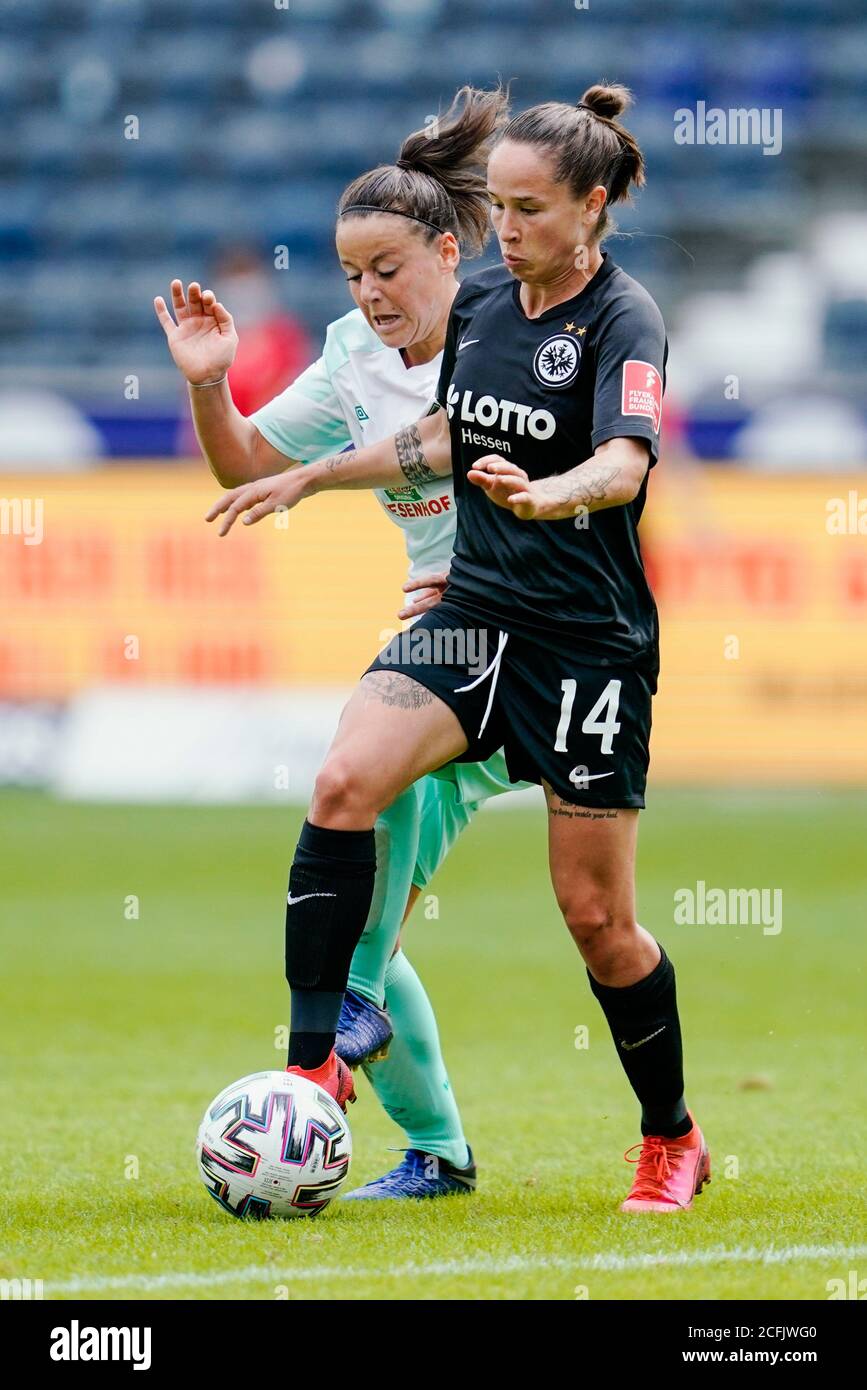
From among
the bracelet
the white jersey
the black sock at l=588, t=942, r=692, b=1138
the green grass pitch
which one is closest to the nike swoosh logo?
the black sock at l=588, t=942, r=692, b=1138

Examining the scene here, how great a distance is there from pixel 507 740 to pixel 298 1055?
2.67ft

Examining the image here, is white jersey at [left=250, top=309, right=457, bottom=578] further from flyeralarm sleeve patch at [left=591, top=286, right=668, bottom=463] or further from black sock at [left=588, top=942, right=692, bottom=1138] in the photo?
black sock at [left=588, top=942, right=692, bottom=1138]

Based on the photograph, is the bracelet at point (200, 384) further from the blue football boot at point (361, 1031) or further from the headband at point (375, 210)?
the blue football boot at point (361, 1031)

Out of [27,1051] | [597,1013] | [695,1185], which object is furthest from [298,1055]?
[597,1013]

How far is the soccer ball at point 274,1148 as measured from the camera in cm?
413

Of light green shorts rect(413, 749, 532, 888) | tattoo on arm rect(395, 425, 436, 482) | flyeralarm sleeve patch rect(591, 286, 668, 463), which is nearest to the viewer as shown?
flyeralarm sleeve patch rect(591, 286, 668, 463)

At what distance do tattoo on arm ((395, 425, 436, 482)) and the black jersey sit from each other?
134 millimetres

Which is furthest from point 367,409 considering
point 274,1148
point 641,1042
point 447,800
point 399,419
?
point 274,1148

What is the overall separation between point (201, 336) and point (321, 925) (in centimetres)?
142

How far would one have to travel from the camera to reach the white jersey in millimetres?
4816

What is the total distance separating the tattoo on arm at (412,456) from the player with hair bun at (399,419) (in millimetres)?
34

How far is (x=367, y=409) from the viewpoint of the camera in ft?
16.0

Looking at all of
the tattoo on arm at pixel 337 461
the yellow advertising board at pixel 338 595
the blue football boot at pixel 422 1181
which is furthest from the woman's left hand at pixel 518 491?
the yellow advertising board at pixel 338 595

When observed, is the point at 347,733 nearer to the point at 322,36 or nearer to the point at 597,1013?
the point at 597,1013
